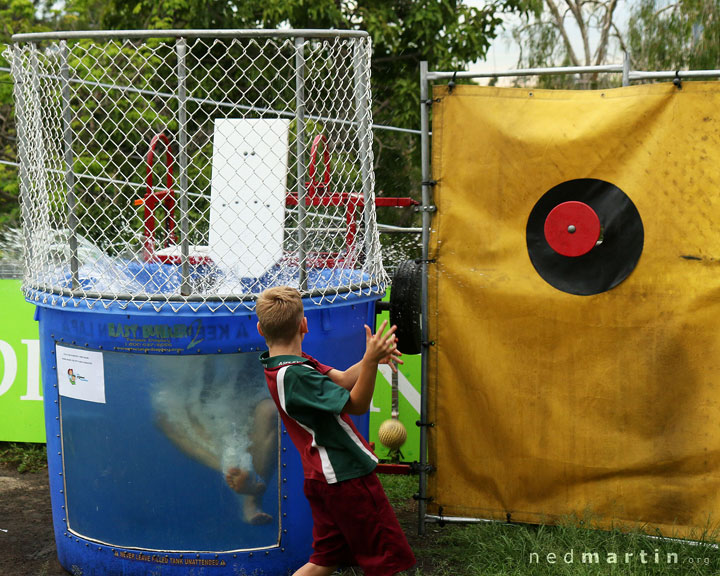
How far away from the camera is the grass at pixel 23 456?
6008mm

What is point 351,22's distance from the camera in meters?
14.5

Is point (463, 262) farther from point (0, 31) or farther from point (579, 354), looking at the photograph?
point (0, 31)

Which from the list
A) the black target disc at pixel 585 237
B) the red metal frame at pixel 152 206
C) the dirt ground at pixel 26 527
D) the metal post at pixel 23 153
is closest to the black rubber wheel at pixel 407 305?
the black target disc at pixel 585 237

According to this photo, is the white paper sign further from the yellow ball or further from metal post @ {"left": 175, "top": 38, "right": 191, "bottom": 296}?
the yellow ball

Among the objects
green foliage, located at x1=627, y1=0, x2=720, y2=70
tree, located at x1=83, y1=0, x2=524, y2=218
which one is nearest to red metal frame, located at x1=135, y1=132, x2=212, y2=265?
tree, located at x1=83, y1=0, x2=524, y2=218

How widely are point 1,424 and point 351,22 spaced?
33.8ft

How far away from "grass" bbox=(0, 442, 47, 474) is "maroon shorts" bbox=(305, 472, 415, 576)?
3432 millimetres

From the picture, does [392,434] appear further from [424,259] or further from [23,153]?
[23,153]

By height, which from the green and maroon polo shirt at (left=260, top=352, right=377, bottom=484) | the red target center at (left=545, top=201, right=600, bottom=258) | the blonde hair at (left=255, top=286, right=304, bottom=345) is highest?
→ the red target center at (left=545, top=201, right=600, bottom=258)

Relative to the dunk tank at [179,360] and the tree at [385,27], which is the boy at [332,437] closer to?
the dunk tank at [179,360]

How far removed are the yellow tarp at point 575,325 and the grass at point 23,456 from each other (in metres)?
3.20

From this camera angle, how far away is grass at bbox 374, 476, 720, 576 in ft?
13.1

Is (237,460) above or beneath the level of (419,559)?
above

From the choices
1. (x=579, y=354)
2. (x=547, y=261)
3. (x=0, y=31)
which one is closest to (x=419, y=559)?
(x=579, y=354)
